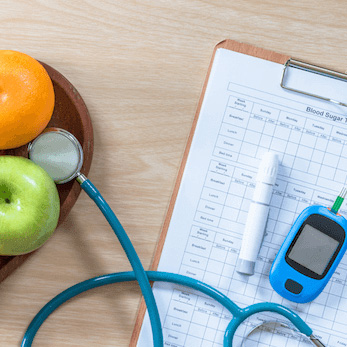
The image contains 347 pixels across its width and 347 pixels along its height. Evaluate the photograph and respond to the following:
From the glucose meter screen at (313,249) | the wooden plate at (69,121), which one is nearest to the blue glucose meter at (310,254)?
the glucose meter screen at (313,249)

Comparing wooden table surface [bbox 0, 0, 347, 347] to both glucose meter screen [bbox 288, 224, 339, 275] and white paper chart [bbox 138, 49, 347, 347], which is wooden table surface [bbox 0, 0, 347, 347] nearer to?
→ white paper chart [bbox 138, 49, 347, 347]

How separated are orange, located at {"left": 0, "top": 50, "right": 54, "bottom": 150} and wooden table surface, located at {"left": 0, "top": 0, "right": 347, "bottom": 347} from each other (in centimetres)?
9

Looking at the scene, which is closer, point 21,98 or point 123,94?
point 21,98

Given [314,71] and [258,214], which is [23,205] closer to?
[258,214]

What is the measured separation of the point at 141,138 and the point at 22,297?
0.91 feet

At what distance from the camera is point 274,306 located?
2.21 feet

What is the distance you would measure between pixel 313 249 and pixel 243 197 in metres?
0.12

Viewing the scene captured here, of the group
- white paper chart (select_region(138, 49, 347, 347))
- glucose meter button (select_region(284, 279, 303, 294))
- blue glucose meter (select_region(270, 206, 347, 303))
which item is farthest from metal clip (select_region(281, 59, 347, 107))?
glucose meter button (select_region(284, 279, 303, 294))

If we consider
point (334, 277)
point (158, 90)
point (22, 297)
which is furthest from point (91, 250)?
point (334, 277)

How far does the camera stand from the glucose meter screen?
0.68m

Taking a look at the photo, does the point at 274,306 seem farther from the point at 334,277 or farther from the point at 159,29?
the point at 159,29

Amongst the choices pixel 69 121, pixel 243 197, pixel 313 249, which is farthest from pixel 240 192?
pixel 69 121

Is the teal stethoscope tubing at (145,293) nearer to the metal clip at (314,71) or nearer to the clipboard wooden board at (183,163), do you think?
the clipboard wooden board at (183,163)

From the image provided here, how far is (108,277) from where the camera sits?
68cm
